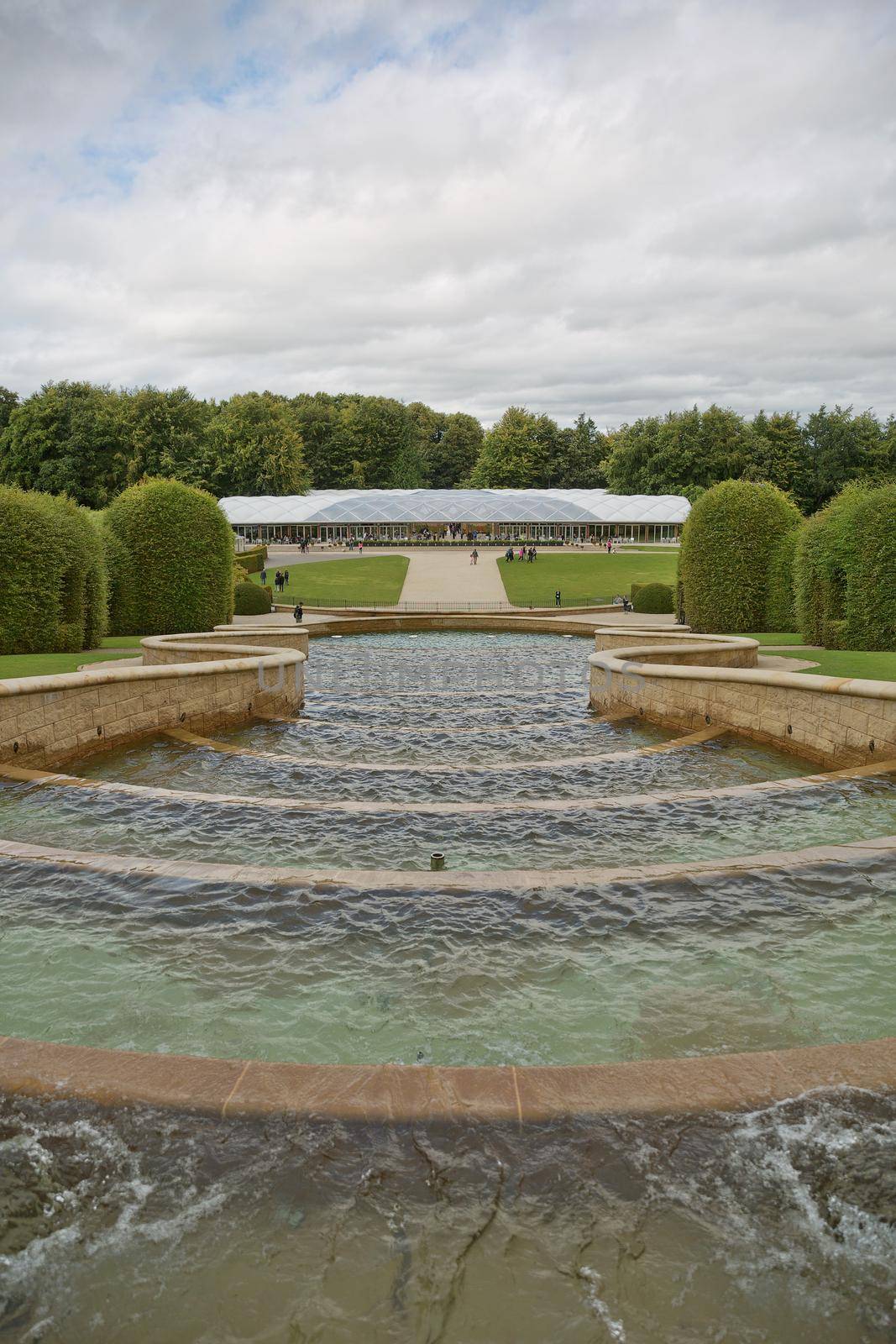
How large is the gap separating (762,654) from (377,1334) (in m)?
17.8

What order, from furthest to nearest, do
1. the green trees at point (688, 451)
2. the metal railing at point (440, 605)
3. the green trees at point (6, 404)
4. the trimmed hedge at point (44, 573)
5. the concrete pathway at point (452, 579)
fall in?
the green trees at point (688, 451) < the green trees at point (6, 404) < the concrete pathway at point (452, 579) < the metal railing at point (440, 605) < the trimmed hedge at point (44, 573)

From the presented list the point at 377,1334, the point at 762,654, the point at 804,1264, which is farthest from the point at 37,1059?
the point at 762,654

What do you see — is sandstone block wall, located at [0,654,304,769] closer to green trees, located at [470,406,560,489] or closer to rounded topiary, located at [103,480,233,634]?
rounded topiary, located at [103,480,233,634]

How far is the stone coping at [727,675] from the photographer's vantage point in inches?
459

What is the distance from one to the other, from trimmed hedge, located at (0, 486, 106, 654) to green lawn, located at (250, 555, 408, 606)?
18388 mm

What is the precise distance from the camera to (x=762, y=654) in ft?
63.3

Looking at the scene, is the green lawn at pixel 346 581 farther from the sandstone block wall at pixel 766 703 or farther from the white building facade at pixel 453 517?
the sandstone block wall at pixel 766 703

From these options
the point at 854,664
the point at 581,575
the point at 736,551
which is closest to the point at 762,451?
the point at 581,575

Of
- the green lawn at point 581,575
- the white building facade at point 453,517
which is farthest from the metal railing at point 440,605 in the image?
the white building facade at point 453,517

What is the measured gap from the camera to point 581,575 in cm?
5097

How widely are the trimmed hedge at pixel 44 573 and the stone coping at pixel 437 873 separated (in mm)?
11578

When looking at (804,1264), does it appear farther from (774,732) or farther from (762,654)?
(762,654)

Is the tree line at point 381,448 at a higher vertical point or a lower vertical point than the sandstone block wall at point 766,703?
higher

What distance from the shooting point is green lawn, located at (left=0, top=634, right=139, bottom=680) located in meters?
14.8
